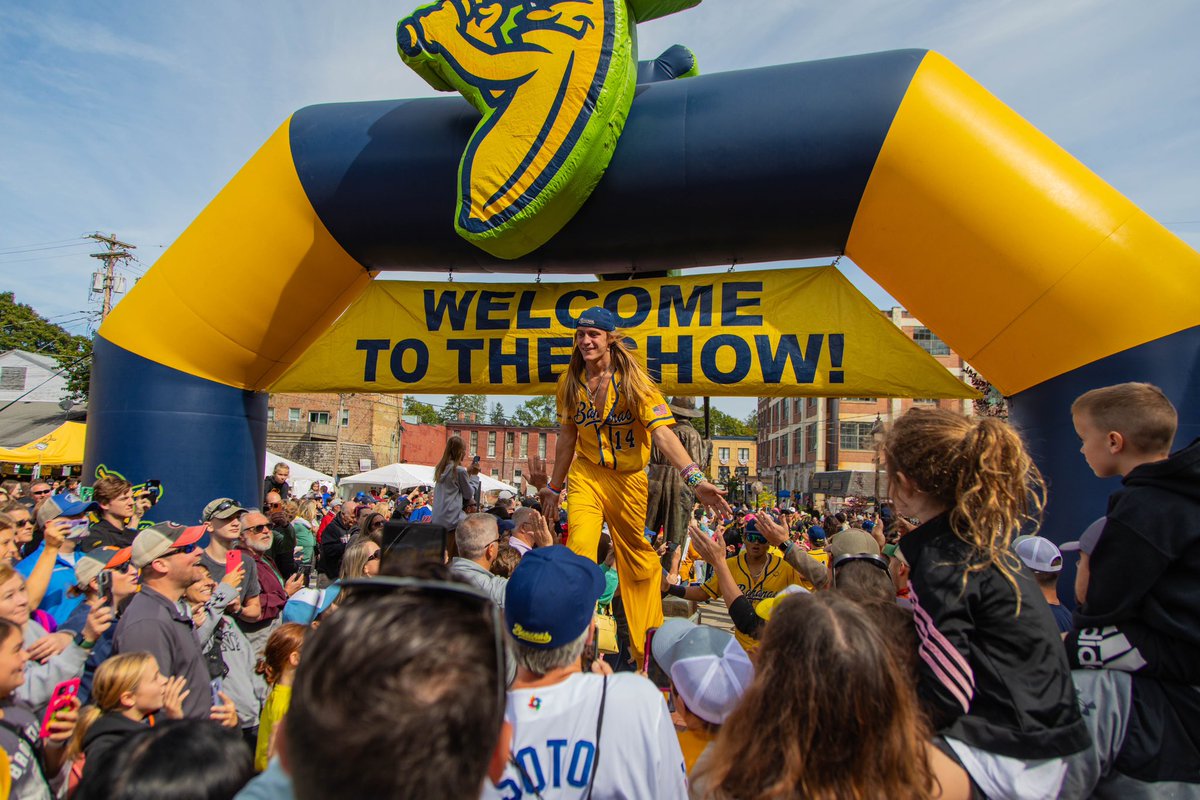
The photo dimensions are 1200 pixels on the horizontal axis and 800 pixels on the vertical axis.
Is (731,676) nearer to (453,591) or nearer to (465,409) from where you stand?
(453,591)

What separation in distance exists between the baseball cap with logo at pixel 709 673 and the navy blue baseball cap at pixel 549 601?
28 cm

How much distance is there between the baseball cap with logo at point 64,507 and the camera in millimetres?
3797

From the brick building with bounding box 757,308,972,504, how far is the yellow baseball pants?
22.3 meters

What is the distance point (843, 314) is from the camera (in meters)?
4.55

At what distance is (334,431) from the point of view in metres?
37.5

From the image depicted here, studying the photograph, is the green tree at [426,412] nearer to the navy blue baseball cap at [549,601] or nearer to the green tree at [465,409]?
the green tree at [465,409]

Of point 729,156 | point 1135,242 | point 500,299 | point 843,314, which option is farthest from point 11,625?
point 1135,242

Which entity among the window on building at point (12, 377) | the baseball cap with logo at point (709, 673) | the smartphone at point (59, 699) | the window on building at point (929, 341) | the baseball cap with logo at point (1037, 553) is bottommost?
the smartphone at point (59, 699)

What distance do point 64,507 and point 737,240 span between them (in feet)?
13.8

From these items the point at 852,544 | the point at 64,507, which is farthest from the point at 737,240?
the point at 64,507

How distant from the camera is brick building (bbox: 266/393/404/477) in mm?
35062

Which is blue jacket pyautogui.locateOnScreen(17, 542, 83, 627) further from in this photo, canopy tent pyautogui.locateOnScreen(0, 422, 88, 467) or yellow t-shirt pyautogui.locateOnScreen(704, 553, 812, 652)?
canopy tent pyautogui.locateOnScreen(0, 422, 88, 467)

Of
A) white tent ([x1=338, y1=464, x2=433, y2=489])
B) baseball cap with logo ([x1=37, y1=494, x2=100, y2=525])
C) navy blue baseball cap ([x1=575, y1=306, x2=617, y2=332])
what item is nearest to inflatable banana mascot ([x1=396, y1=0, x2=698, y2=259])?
navy blue baseball cap ([x1=575, y1=306, x2=617, y2=332])

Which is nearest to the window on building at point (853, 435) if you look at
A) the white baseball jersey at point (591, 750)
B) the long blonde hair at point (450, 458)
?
the long blonde hair at point (450, 458)
